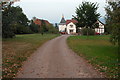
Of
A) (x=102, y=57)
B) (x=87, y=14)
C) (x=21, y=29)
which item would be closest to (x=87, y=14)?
(x=87, y=14)

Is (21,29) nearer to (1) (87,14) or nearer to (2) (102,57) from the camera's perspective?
(1) (87,14)

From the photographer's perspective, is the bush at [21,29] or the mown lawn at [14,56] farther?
the bush at [21,29]

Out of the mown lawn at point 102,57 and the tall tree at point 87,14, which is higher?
the tall tree at point 87,14

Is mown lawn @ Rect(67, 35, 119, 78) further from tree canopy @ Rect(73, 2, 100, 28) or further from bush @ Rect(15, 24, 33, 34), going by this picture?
bush @ Rect(15, 24, 33, 34)

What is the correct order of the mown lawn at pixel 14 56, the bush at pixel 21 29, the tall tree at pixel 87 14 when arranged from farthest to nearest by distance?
the bush at pixel 21 29 < the tall tree at pixel 87 14 < the mown lawn at pixel 14 56

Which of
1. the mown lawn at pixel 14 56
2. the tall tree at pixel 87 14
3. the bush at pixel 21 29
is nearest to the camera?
the mown lawn at pixel 14 56

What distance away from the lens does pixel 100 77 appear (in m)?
6.23

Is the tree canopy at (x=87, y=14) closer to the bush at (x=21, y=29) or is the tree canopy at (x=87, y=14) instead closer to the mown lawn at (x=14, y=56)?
the mown lawn at (x=14, y=56)

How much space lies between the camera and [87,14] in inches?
1164

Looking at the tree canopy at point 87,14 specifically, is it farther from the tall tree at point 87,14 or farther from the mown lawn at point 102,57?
the mown lawn at point 102,57

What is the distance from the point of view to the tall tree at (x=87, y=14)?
1166 inches

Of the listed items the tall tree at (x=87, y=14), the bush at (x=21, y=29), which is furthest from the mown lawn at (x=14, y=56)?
the bush at (x=21, y=29)

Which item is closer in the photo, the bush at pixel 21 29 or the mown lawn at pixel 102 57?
the mown lawn at pixel 102 57

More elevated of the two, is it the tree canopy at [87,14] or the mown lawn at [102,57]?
the tree canopy at [87,14]
